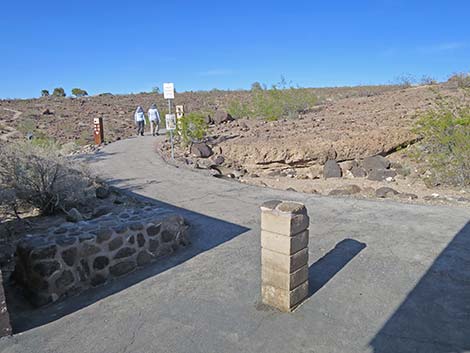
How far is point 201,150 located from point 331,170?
543cm

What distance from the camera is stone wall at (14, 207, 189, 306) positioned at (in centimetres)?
462

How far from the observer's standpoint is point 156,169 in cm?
1307

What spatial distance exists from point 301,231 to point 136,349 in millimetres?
1934

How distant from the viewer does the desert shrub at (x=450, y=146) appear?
1030 centimetres

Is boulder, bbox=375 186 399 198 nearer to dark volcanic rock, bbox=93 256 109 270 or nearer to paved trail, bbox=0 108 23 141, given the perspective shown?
dark volcanic rock, bbox=93 256 109 270

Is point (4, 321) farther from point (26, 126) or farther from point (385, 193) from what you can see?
point (26, 126)

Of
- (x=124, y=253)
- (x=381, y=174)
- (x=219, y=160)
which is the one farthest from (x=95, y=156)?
(x=124, y=253)

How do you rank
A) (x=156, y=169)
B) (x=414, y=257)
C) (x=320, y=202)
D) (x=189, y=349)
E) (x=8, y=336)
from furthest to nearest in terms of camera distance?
(x=156, y=169) < (x=320, y=202) < (x=414, y=257) < (x=8, y=336) < (x=189, y=349)

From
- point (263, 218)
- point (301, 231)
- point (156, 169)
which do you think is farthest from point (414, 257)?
point (156, 169)

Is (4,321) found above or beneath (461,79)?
beneath

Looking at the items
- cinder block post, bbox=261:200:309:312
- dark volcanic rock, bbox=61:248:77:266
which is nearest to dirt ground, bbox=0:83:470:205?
cinder block post, bbox=261:200:309:312

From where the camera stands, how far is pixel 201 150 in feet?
52.9

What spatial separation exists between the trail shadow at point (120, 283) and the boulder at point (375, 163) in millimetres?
8061

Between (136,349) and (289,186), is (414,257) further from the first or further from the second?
(289,186)
